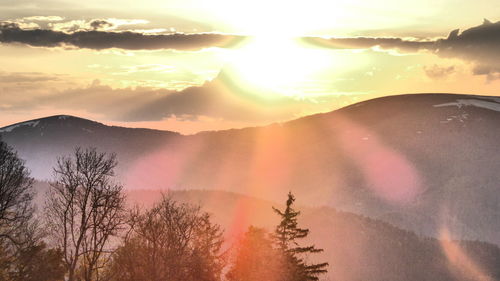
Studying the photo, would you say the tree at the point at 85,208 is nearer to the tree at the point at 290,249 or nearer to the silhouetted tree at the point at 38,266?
the silhouetted tree at the point at 38,266

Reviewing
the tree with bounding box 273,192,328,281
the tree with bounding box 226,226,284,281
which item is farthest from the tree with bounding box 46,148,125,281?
the tree with bounding box 273,192,328,281

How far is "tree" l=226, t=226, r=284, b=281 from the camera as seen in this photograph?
226 feet


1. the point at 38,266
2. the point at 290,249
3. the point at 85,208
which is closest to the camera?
the point at 85,208

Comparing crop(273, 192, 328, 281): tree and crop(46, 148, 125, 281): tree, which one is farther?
crop(273, 192, 328, 281): tree

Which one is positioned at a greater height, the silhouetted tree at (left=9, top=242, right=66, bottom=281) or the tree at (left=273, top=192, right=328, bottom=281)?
the tree at (left=273, top=192, right=328, bottom=281)

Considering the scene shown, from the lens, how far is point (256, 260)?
231ft

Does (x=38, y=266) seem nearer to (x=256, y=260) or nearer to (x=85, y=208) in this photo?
(x=85, y=208)

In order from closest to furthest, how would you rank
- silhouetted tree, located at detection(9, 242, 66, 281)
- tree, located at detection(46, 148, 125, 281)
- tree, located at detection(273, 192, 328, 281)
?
tree, located at detection(46, 148, 125, 281), silhouetted tree, located at detection(9, 242, 66, 281), tree, located at detection(273, 192, 328, 281)

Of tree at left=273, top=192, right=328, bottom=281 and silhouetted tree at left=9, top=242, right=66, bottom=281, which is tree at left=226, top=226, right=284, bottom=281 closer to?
tree at left=273, top=192, right=328, bottom=281

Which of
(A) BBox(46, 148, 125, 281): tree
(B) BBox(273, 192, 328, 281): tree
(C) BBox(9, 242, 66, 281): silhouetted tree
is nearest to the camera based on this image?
(A) BBox(46, 148, 125, 281): tree

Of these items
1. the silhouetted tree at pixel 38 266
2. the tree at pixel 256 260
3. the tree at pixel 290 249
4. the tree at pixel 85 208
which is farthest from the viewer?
the tree at pixel 290 249

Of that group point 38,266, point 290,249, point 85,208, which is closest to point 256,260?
point 290,249

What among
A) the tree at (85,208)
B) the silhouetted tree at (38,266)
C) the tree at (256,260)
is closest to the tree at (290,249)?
the tree at (256,260)

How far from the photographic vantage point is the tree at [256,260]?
226ft
